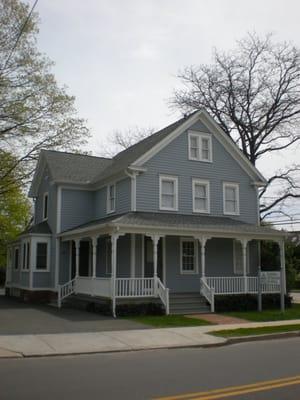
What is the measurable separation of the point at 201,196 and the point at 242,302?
5911 millimetres

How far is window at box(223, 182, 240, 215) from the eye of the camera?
2633 cm

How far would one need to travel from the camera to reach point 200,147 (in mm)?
25672

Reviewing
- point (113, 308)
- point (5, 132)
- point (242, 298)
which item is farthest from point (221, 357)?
point (5, 132)

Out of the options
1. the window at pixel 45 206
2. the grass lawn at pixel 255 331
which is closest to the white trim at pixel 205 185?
the window at pixel 45 206

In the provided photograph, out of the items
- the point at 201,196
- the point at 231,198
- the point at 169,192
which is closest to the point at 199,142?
the point at 201,196

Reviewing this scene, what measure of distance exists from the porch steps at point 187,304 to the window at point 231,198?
583 cm

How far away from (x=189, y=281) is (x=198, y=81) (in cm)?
2058

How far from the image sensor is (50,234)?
27250mm

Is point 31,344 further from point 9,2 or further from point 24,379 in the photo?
point 9,2

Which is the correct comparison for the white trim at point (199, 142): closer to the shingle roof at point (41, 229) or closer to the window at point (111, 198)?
the window at point (111, 198)

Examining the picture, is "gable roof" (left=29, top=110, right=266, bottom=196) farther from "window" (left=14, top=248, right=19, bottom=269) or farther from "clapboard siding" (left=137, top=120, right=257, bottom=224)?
"window" (left=14, top=248, right=19, bottom=269)

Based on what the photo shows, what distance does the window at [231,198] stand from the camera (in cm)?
2633

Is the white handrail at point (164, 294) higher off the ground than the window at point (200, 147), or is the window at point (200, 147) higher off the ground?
the window at point (200, 147)

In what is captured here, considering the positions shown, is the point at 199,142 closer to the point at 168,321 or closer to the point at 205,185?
the point at 205,185
